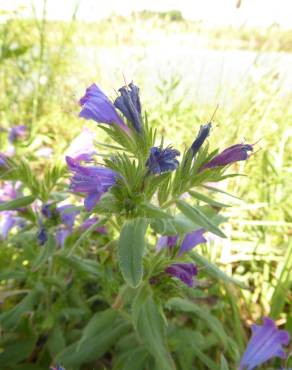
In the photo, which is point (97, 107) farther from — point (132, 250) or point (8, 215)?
point (8, 215)

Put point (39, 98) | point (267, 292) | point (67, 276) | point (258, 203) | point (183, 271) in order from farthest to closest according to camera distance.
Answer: point (39, 98) < point (258, 203) < point (267, 292) < point (67, 276) < point (183, 271)

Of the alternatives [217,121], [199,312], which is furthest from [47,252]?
[217,121]

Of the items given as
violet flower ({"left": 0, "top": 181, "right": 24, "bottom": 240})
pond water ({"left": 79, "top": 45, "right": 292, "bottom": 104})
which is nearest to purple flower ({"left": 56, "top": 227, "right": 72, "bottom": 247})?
violet flower ({"left": 0, "top": 181, "right": 24, "bottom": 240})

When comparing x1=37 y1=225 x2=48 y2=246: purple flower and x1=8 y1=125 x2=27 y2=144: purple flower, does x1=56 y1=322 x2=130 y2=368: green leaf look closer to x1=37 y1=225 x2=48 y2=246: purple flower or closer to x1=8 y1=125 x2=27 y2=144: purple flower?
x1=37 y1=225 x2=48 y2=246: purple flower

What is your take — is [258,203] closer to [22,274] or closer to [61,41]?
[22,274]

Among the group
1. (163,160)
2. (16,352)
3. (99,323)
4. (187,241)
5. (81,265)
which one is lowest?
(16,352)

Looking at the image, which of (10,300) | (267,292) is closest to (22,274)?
(10,300)
